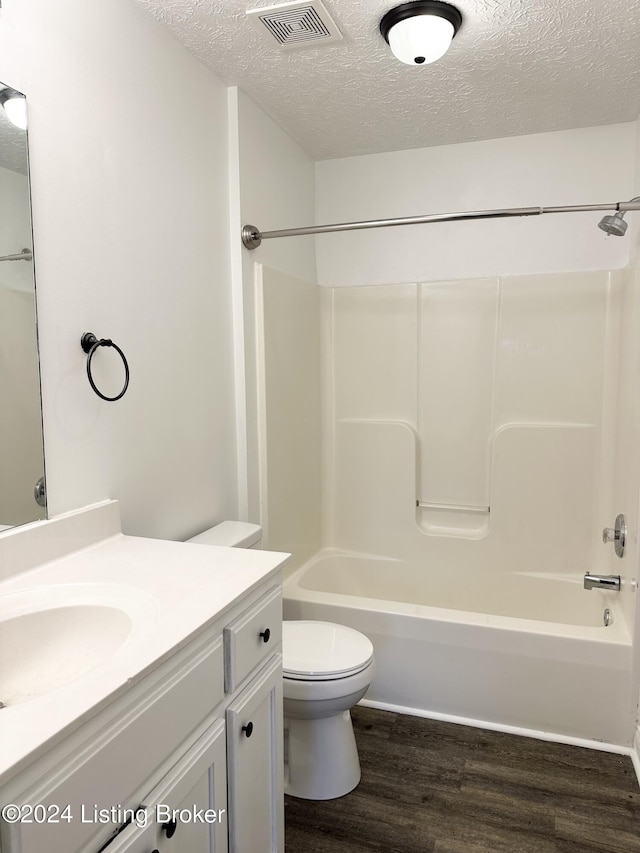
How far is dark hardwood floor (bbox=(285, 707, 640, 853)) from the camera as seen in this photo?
178 centimetres

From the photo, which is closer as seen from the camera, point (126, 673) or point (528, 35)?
point (126, 673)

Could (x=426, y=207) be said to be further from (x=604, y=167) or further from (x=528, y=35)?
(x=528, y=35)

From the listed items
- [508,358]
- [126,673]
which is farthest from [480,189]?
[126,673]

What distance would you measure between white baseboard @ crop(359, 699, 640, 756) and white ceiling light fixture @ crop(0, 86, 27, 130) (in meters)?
2.29

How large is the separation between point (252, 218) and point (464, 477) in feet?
5.10

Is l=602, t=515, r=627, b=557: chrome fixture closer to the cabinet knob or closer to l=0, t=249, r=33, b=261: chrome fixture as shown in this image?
the cabinet knob

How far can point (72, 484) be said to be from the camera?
157cm

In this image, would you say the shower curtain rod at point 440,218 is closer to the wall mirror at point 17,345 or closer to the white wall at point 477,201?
the white wall at point 477,201

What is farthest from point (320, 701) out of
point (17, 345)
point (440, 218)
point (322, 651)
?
point (440, 218)

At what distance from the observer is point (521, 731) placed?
2.29 metres

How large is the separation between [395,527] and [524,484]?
67 cm

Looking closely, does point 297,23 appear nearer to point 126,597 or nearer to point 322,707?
point 126,597

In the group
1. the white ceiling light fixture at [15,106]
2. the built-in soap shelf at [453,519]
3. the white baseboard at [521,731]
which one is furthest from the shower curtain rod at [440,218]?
the white baseboard at [521,731]

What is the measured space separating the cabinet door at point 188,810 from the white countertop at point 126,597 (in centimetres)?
24
